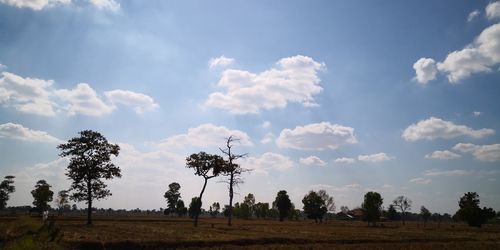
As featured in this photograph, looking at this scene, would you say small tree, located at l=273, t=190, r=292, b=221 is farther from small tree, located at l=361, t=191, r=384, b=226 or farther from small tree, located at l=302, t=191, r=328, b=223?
small tree, located at l=361, t=191, r=384, b=226

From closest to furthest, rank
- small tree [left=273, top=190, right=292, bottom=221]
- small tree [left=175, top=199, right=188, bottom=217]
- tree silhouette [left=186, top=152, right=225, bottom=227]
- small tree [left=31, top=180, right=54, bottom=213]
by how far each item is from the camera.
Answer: tree silhouette [left=186, top=152, right=225, bottom=227]
small tree [left=31, top=180, right=54, bottom=213]
small tree [left=273, top=190, right=292, bottom=221]
small tree [left=175, top=199, right=188, bottom=217]

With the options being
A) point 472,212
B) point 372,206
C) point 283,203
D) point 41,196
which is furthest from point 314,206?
point 41,196

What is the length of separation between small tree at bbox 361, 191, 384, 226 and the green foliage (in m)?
23.2

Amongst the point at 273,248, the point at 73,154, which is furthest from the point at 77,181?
the point at 273,248

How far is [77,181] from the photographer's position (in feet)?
177

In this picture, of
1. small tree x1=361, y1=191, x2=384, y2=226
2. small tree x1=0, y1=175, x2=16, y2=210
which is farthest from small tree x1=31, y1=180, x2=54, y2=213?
small tree x1=361, y1=191, x2=384, y2=226

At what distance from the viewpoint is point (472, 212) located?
91.8m

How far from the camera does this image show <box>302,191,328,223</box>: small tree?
433 ft

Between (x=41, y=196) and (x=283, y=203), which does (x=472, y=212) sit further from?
(x=41, y=196)

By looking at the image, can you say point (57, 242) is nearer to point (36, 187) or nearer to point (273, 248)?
point (273, 248)

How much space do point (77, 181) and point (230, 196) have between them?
2881 centimetres

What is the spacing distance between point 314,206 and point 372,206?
80.5 ft

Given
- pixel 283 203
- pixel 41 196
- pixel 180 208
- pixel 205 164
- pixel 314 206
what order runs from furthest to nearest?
pixel 180 208 → pixel 283 203 → pixel 314 206 → pixel 41 196 → pixel 205 164

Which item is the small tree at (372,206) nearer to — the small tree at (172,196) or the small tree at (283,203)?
the small tree at (283,203)
